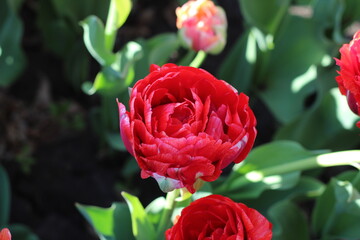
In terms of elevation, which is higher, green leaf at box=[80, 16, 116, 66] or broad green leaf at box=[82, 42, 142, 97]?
green leaf at box=[80, 16, 116, 66]

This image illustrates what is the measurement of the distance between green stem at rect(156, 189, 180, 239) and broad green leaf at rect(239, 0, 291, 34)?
652 millimetres

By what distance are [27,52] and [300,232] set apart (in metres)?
1.06

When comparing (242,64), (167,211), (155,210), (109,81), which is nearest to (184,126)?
(167,211)

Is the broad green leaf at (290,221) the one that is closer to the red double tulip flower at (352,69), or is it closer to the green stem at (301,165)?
the green stem at (301,165)

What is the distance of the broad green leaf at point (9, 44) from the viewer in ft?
4.66

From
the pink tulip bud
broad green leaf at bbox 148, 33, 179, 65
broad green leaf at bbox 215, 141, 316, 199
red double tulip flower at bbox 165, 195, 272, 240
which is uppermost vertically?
the pink tulip bud

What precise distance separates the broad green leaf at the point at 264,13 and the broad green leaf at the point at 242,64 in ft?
0.13

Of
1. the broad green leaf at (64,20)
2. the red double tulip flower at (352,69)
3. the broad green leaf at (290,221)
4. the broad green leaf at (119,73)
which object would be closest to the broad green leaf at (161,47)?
the broad green leaf at (119,73)

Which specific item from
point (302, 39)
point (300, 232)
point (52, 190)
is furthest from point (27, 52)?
point (300, 232)

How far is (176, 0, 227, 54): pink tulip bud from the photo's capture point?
3.66ft

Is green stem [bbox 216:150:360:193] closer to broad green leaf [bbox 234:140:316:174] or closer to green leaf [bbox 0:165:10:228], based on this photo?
broad green leaf [bbox 234:140:316:174]

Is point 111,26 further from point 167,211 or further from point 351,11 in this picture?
point 351,11

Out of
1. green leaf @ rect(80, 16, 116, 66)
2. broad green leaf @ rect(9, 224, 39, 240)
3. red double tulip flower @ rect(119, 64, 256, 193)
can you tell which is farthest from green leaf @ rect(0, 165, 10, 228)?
red double tulip flower @ rect(119, 64, 256, 193)

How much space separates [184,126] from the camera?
0.72m
